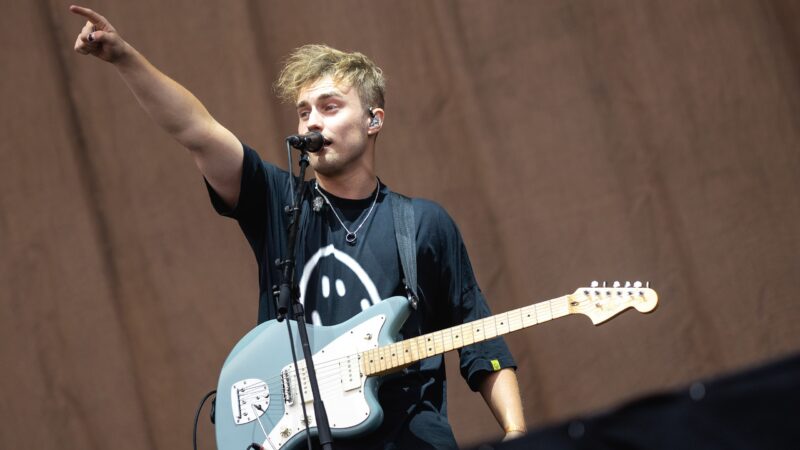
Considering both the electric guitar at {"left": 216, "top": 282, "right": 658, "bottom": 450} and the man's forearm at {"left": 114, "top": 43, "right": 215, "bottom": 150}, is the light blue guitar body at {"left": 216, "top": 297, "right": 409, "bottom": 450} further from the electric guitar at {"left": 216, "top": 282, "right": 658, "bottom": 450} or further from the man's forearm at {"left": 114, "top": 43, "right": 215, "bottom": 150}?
the man's forearm at {"left": 114, "top": 43, "right": 215, "bottom": 150}

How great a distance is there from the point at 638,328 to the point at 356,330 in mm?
1478

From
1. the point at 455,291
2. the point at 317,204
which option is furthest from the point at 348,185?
the point at 455,291

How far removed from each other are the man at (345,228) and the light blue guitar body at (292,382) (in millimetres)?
78

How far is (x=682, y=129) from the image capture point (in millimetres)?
3764

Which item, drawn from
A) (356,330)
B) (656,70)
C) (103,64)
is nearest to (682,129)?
(656,70)

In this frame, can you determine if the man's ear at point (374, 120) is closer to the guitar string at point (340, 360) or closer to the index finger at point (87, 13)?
the guitar string at point (340, 360)

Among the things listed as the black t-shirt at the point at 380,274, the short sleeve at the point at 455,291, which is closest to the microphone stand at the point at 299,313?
the black t-shirt at the point at 380,274

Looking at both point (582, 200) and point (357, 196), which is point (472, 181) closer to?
point (582, 200)

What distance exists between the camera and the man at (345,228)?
257 cm

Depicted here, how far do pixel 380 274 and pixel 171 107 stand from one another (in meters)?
0.67

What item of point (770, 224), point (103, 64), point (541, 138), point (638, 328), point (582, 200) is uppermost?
point (103, 64)

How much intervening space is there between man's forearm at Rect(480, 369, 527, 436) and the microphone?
2.48ft

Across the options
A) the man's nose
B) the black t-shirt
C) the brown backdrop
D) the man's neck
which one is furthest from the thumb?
the brown backdrop

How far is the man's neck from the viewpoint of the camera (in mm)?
2896
